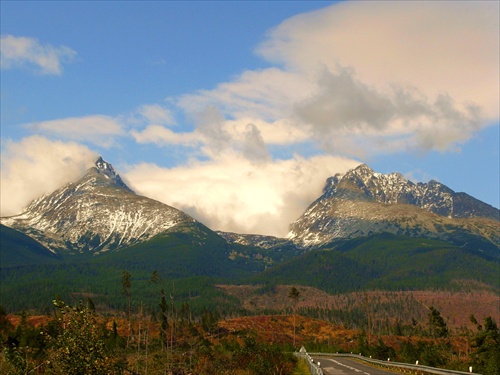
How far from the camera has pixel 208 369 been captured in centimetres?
6100

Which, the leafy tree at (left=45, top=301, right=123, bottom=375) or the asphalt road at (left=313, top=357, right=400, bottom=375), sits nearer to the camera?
the leafy tree at (left=45, top=301, right=123, bottom=375)

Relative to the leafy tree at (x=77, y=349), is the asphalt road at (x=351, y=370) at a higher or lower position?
lower

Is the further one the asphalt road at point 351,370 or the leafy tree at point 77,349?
the asphalt road at point 351,370

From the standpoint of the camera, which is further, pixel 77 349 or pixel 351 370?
pixel 351 370

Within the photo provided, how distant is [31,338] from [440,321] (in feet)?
381

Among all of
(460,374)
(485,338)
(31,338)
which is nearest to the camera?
(460,374)

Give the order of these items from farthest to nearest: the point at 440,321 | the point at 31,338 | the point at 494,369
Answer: the point at 440,321
the point at 31,338
the point at 494,369

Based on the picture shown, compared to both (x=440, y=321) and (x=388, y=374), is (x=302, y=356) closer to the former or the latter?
(x=388, y=374)

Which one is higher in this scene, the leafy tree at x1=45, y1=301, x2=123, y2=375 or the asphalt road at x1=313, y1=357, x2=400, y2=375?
the leafy tree at x1=45, y1=301, x2=123, y2=375

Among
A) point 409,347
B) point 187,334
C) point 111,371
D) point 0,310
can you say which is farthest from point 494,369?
point 187,334

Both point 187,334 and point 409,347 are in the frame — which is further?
point 187,334

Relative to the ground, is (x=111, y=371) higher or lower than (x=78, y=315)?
lower

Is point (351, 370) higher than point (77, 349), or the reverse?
point (77, 349)

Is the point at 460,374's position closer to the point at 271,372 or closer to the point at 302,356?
the point at 271,372
